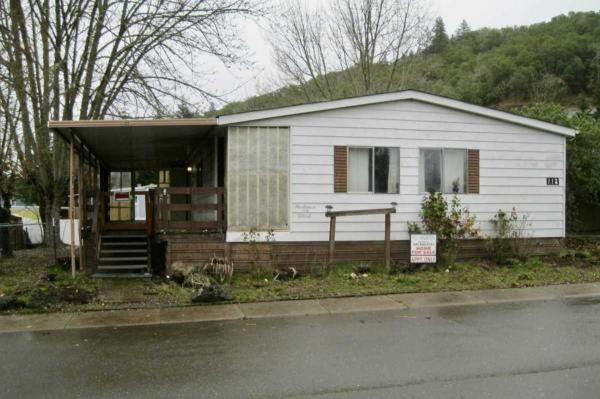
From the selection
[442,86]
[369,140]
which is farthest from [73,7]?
[442,86]

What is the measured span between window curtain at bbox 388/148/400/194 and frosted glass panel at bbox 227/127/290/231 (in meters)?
2.41

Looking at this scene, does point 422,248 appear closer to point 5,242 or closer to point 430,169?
point 430,169

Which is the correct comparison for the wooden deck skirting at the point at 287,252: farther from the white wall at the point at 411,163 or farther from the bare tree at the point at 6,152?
the bare tree at the point at 6,152

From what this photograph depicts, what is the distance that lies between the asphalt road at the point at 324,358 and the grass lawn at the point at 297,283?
1.71 metres

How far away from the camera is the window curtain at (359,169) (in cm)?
1291

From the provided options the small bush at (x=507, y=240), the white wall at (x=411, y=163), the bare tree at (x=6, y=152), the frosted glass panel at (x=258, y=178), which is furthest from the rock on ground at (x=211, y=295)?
the bare tree at (x=6, y=152)

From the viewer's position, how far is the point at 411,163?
13156 millimetres

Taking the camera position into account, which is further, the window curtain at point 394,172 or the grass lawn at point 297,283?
the window curtain at point 394,172

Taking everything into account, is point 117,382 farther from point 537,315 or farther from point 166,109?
point 166,109

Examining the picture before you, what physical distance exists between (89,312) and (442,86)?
3018cm

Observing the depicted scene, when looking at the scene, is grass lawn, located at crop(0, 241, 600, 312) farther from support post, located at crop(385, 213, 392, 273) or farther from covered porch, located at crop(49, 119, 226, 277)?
covered porch, located at crop(49, 119, 226, 277)

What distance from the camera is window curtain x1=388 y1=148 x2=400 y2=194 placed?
13094mm

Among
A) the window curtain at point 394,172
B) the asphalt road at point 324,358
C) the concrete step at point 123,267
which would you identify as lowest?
the asphalt road at point 324,358

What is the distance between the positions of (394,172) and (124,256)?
6521mm
